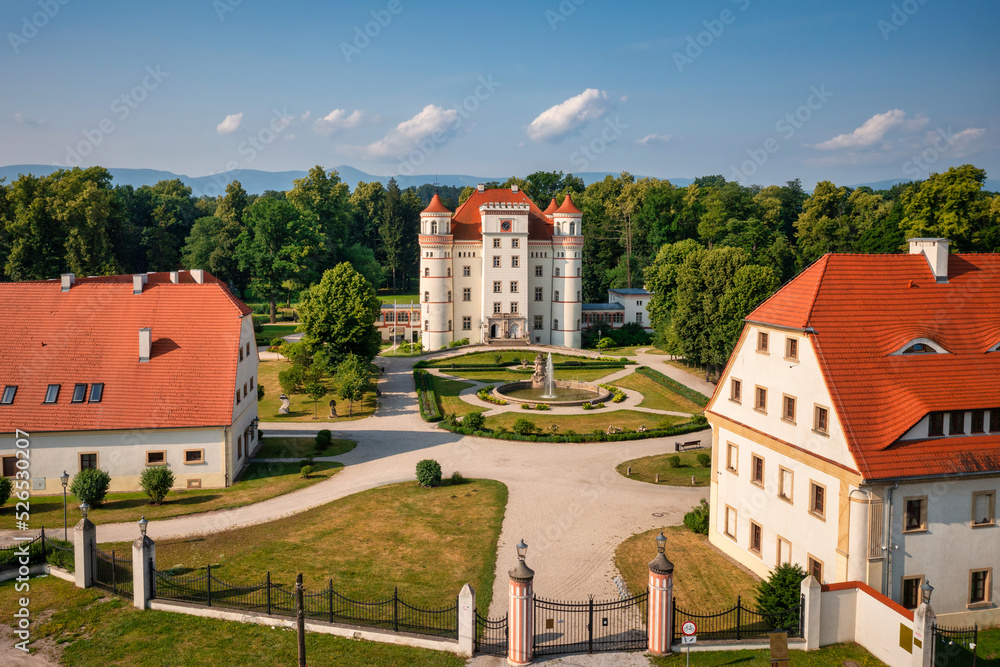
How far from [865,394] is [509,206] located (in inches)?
2187

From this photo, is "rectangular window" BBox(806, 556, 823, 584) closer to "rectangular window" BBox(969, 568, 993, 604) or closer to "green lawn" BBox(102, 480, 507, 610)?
"rectangular window" BBox(969, 568, 993, 604)

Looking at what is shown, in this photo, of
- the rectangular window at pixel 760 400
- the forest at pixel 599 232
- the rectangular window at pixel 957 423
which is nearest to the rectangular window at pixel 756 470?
the rectangular window at pixel 760 400

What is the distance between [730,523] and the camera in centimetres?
2570

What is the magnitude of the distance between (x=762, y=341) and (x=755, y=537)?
6.37 metres

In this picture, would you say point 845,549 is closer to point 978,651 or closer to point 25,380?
point 978,651

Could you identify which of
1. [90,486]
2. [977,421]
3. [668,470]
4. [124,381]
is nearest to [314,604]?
[90,486]

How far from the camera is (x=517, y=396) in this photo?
5309 cm

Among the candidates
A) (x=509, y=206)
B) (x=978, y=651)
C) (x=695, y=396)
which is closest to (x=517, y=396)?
(x=695, y=396)

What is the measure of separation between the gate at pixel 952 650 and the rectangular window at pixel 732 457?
804 cm

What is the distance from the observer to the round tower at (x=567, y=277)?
248 ft

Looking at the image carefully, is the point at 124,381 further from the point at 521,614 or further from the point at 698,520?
the point at 698,520

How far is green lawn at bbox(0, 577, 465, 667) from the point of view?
18.0 meters

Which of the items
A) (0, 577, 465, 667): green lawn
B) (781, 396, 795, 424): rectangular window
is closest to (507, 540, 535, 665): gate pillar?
(0, 577, 465, 667): green lawn

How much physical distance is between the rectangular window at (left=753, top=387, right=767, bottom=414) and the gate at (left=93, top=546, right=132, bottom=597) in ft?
65.0
